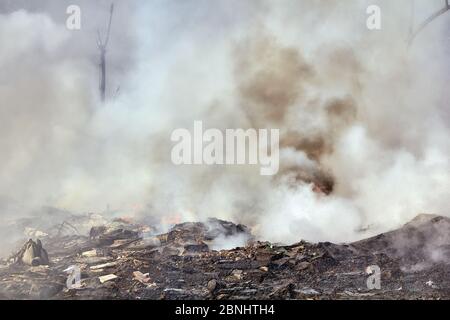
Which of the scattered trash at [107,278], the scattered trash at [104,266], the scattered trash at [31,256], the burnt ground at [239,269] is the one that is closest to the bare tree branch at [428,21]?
the burnt ground at [239,269]

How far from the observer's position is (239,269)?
423 inches

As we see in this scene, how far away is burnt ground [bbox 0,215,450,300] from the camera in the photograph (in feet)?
32.4

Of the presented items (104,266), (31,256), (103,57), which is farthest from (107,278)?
(103,57)

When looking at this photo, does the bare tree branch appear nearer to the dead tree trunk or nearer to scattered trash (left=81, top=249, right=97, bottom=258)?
the dead tree trunk

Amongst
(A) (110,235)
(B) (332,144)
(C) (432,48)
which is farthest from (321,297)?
(C) (432,48)

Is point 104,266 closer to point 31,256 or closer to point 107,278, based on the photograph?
point 107,278

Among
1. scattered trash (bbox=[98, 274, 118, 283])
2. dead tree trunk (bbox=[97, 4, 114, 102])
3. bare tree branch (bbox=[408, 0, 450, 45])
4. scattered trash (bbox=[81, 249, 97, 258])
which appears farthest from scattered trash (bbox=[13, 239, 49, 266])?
bare tree branch (bbox=[408, 0, 450, 45])

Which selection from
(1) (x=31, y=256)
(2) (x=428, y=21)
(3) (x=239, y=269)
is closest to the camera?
(3) (x=239, y=269)

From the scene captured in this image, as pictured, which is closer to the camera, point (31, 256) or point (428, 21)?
point (31, 256)

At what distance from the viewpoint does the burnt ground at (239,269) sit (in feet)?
32.4

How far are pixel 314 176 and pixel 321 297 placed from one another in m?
6.86

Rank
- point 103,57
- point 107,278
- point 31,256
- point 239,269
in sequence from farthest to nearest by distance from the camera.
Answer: point 103,57
point 31,256
point 239,269
point 107,278
